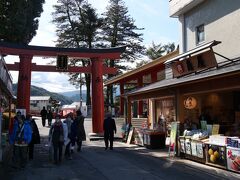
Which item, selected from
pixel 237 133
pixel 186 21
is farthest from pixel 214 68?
pixel 186 21

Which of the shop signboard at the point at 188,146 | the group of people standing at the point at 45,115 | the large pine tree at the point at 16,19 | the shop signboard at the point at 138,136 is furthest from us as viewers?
the group of people standing at the point at 45,115

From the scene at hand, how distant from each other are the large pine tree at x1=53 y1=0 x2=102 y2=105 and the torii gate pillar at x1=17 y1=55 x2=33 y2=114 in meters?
34.4

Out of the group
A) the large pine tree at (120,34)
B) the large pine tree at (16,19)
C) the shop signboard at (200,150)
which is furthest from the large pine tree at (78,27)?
the shop signboard at (200,150)

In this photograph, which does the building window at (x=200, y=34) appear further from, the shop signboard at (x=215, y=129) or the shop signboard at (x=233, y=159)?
the shop signboard at (x=233, y=159)


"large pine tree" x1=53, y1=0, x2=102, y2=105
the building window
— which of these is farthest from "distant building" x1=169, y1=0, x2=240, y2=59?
"large pine tree" x1=53, y1=0, x2=102, y2=105

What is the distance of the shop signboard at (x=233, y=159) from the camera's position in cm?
1212

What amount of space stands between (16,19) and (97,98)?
768 cm

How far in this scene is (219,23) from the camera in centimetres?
1783

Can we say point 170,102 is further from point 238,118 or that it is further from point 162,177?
point 162,177

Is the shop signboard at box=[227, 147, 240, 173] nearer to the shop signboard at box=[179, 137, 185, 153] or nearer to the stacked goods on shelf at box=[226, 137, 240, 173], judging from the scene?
the stacked goods on shelf at box=[226, 137, 240, 173]

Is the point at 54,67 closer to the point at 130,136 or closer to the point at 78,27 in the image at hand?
the point at 130,136

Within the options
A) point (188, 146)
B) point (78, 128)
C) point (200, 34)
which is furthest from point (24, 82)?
point (188, 146)

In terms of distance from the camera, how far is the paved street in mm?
12086

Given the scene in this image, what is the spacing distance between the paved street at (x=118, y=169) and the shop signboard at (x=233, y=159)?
191 millimetres
